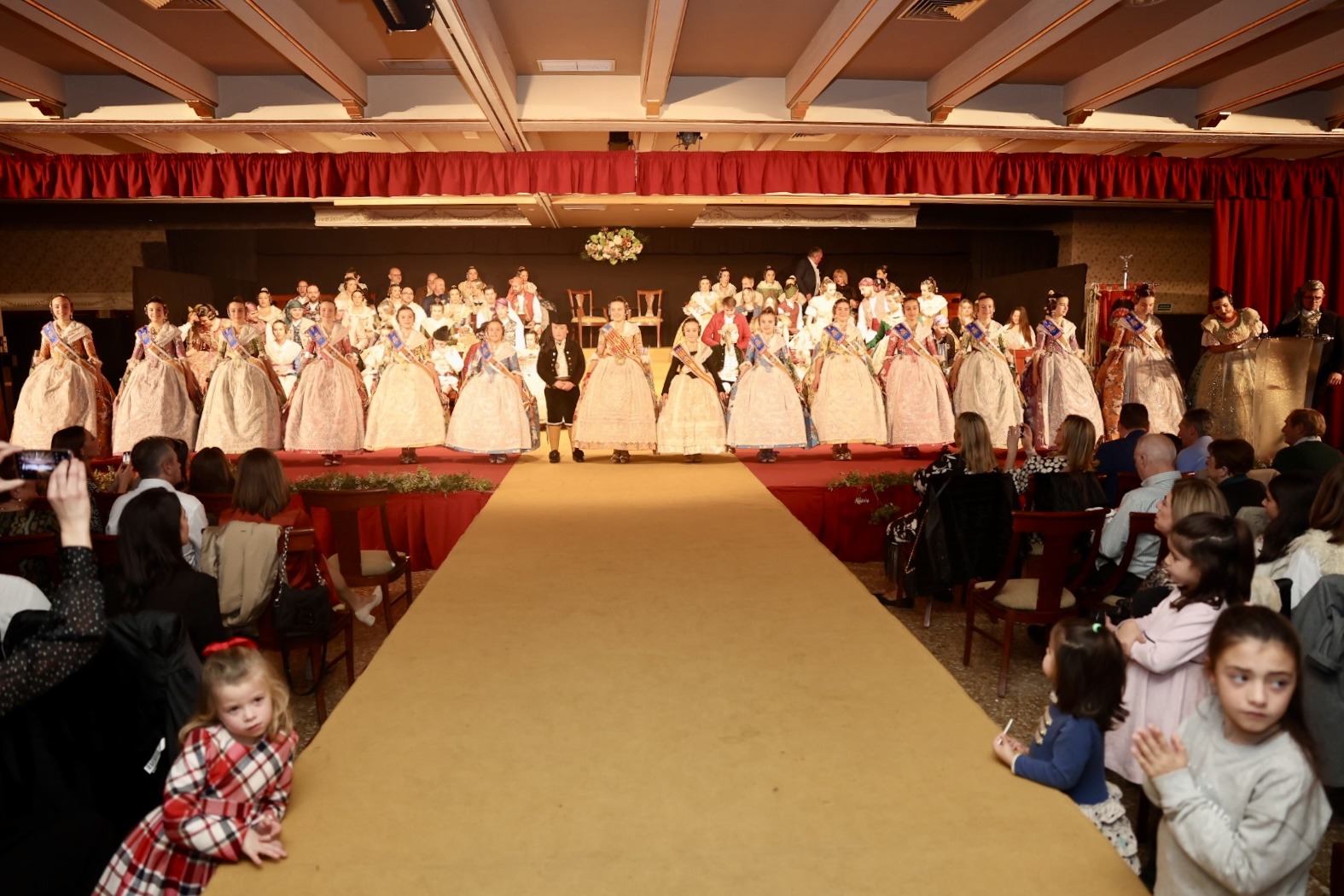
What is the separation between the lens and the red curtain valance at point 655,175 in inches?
272

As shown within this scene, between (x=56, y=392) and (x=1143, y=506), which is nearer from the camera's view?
(x=1143, y=506)

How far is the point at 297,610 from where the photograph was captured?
11.2 ft

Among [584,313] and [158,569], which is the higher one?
[584,313]

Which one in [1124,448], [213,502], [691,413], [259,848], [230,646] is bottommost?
[259,848]

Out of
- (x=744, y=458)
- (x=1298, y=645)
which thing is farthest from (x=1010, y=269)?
(x=1298, y=645)

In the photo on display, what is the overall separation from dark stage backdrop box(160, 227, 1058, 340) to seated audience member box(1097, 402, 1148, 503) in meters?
9.36

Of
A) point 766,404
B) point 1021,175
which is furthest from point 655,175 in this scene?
point 1021,175

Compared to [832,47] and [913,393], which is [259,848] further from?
[913,393]

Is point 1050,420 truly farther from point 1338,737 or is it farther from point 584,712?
point 584,712

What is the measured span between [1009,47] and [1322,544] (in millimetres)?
3733

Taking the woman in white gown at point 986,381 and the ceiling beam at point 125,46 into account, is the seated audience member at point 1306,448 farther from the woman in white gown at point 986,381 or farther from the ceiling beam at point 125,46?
the ceiling beam at point 125,46

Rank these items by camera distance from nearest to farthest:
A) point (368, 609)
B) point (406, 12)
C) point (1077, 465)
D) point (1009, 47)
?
point (368, 609), point (406, 12), point (1077, 465), point (1009, 47)

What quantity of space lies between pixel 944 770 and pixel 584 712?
0.93m

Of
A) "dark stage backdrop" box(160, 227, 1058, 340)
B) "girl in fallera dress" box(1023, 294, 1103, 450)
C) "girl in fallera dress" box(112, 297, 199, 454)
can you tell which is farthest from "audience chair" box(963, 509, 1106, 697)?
"dark stage backdrop" box(160, 227, 1058, 340)
